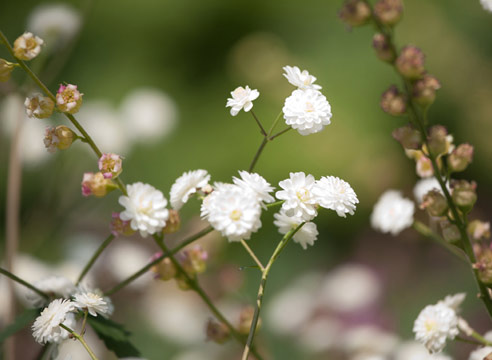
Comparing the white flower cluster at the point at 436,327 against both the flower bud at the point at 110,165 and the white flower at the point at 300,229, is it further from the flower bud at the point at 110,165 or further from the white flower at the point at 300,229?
the flower bud at the point at 110,165

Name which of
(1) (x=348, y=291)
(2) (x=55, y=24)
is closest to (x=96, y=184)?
(2) (x=55, y=24)

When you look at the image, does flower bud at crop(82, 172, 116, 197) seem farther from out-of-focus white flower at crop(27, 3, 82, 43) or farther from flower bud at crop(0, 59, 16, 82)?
out-of-focus white flower at crop(27, 3, 82, 43)

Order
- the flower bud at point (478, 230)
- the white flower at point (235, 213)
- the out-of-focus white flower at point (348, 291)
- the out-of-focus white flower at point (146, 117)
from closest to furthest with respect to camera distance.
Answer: the white flower at point (235, 213) < the flower bud at point (478, 230) < the out-of-focus white flower at point (348, 291) < the out-of-focus white flower at point (146, 117)

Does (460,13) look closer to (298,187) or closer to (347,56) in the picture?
(347,56)

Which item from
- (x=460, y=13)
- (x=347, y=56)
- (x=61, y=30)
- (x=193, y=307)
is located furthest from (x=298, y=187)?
(x=460, y=13)

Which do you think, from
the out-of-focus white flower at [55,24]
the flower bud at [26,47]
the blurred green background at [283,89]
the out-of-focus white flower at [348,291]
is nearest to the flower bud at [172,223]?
the flower bud at [26,47]

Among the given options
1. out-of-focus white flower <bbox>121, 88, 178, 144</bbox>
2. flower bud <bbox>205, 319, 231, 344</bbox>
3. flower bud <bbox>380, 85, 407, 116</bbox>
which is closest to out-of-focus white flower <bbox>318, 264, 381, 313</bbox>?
out-of-focus white flower <bbox>121, 88, 178, 144</bbox>
